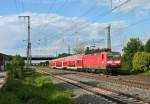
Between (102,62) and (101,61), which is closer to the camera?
(102,62)

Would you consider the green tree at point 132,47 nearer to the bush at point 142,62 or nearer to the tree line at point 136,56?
the tree line at point 136,56

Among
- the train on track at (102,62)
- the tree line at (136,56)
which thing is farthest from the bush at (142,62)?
the train on track at (102,62)

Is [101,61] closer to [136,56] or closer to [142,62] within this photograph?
[142,62]

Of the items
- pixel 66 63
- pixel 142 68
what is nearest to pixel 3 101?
pixel 142 68

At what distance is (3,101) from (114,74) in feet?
140

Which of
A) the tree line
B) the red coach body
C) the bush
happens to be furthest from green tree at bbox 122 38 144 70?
the bush

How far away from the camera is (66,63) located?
99188 millimetres

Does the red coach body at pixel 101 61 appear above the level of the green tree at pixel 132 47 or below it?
below

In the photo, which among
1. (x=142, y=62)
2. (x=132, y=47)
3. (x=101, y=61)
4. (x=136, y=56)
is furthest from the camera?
(x=132, y=47)

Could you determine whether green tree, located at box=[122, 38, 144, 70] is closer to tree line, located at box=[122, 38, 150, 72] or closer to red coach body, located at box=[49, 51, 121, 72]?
tree line, located at box=[122, 38, 150, 72]

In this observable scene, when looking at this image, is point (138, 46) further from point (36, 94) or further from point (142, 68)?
point (36, 94)

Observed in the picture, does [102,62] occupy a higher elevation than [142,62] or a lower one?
lower

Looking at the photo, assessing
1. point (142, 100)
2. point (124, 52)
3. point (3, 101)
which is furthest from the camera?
point (124, 52)

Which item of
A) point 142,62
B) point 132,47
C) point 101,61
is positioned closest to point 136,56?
A: point 142,62
